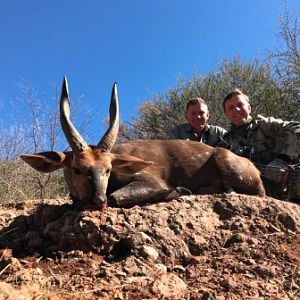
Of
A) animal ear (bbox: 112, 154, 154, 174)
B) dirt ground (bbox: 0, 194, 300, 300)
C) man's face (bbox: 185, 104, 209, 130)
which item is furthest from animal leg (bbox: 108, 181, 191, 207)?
man's face (bbox: 185, 104, 209, 130)

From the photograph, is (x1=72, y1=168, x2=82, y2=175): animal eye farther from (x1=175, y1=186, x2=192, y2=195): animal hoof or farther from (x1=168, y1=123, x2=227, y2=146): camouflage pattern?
(x1=168, y1=123, x2=227, y2=146): camouflage pattern

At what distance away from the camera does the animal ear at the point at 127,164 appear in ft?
17.1

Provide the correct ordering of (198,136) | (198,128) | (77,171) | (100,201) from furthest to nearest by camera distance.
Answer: (198,136) < (198,128) < (77,171) < (100,201)

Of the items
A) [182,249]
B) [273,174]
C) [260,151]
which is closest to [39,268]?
[182,249]

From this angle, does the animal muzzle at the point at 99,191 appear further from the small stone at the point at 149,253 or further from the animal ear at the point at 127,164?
the small stone at the point at 149,253

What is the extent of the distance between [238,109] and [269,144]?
68 cm

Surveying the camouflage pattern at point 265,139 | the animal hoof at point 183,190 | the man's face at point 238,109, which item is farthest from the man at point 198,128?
the animal hoof at point 183,190

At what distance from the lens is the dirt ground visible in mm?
3020

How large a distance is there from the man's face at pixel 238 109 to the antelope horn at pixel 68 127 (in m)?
2.79

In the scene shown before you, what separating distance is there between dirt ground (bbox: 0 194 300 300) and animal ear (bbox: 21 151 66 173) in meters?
0.58

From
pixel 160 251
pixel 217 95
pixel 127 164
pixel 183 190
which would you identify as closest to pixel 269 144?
pixel 183 190

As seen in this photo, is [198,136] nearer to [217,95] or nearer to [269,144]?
[269,144]

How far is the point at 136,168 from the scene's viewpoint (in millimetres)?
5340

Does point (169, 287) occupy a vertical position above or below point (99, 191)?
below
